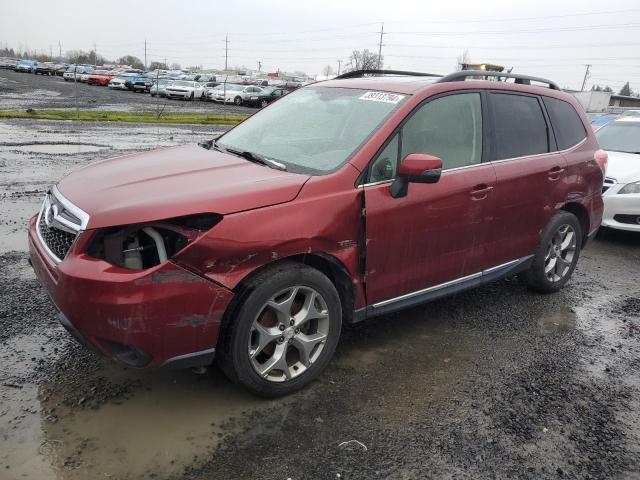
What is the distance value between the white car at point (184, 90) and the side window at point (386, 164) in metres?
37.7

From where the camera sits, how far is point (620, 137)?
853 centimetres

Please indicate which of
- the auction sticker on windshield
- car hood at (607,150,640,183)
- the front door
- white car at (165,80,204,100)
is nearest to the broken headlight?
the front door

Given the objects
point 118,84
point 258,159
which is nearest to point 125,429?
point 258,159

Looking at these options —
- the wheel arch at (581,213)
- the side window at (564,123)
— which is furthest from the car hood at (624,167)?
the side window at (564,123)

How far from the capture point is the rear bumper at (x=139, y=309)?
2.59 metres

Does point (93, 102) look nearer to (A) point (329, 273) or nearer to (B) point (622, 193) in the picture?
(B) point (622, 193)

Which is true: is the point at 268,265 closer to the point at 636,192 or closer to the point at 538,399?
the point at 538,399

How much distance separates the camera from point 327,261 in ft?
10.7

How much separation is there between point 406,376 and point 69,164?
879cm

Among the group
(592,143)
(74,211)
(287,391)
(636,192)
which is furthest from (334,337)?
(636,192)

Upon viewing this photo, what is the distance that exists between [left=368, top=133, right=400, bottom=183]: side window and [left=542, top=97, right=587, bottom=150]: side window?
209cm

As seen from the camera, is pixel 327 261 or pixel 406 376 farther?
pixel 406 376

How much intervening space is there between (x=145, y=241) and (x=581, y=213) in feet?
13.7

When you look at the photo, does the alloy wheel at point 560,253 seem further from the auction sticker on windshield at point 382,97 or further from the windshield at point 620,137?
the windshield at point 620,137
